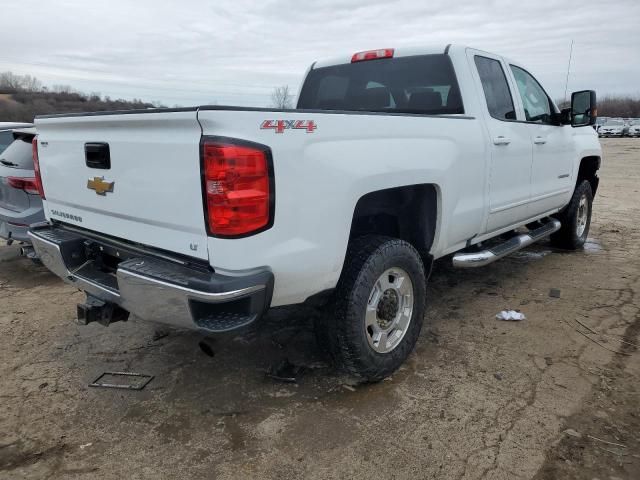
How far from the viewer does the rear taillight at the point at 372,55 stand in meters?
4.27

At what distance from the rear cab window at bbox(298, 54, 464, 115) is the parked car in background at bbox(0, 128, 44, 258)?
9.50 ft

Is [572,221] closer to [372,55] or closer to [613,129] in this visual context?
[372,55]

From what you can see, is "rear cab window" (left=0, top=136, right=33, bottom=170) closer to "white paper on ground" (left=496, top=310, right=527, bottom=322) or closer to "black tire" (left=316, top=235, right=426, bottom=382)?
"black tire" (left=316, top=235, right=426, bottom=382)

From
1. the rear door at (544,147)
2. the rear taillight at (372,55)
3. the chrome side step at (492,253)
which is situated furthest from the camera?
the rear door at (544,147)

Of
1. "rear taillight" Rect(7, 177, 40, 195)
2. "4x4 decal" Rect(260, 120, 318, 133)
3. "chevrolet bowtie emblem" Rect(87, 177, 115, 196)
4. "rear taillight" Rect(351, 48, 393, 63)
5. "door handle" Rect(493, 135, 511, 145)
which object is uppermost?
"rear taillight" Rect(351, 48, 393, 63)

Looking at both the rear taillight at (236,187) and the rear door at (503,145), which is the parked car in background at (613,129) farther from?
the rear taillight at (236,187)

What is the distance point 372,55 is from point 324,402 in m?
2.94

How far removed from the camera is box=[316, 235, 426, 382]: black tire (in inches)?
111

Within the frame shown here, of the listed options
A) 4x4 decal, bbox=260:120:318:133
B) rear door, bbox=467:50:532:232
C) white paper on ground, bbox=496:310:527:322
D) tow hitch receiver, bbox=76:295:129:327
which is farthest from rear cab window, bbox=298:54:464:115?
tow hitch receiver, bbox=76:295:129:327

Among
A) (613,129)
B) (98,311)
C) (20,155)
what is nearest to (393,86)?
(98,311)

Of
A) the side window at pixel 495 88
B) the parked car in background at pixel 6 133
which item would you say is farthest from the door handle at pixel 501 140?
the parked car in background at pixel 6 133

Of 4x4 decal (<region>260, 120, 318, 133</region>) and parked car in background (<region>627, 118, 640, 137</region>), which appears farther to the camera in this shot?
parked car in background (<region>627, 118, 640, 137</region>)

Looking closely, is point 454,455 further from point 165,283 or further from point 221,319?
point 165,283

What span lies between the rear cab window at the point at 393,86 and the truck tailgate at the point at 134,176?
7.47 feet
